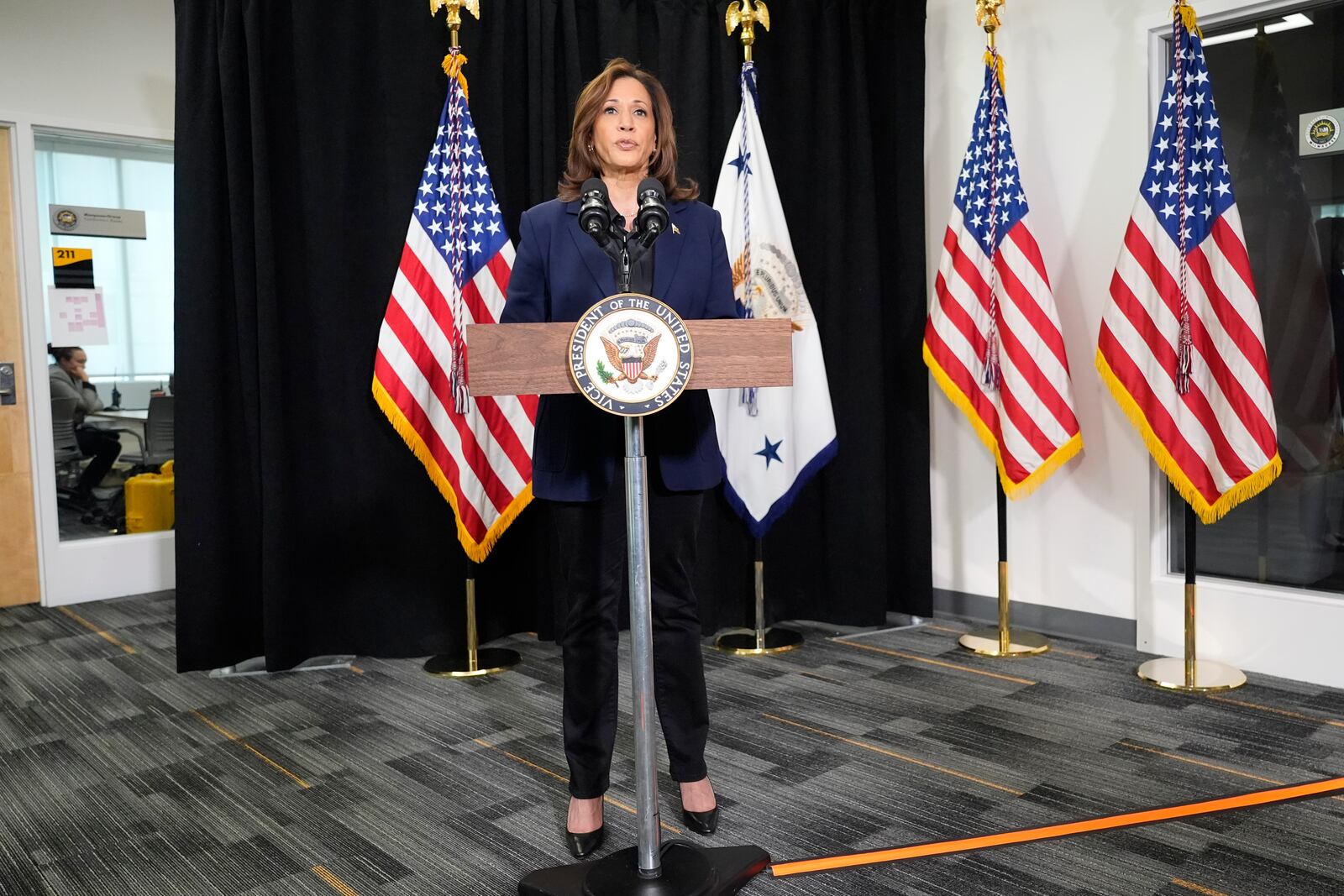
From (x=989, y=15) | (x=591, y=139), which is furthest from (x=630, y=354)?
(x=989, y=15)

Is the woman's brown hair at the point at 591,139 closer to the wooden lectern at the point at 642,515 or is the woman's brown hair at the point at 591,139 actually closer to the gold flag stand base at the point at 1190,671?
the wooden lectern at the point at 642,515

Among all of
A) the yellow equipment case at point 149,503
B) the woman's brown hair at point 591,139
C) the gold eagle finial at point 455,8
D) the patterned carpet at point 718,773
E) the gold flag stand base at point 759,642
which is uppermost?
the gold eagle finial at point 455,8

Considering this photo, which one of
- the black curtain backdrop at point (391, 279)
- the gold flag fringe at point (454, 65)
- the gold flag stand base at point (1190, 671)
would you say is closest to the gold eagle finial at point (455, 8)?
the gold flag fringe at point (454, 65)

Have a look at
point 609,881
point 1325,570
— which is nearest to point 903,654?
point 1325,570

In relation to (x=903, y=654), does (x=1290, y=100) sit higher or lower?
higher

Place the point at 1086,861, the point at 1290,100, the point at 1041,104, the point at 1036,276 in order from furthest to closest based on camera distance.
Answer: the point at 1041,104, the point at 1036,276, the point at 1290,100, the point at 1086,861

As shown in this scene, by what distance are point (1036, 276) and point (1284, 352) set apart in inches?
31.4

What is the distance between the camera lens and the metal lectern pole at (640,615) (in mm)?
1729

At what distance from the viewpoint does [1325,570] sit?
3275mm

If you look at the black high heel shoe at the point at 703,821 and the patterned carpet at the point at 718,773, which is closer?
the patterned carpet at the point at 718,773

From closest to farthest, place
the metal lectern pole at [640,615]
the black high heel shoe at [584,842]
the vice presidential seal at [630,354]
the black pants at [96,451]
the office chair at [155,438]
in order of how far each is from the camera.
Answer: the vice presidential seal at [630,354] < the metal lectern pole at [640,615] < the black high heel shoe at [584,842] < the black pants at [96,451] < the office chair at [155,438]

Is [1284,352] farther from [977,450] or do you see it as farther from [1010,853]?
[1010,853]

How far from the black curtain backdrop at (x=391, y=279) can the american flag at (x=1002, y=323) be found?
43cm

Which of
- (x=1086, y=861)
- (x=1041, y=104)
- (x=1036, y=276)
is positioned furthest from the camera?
(x=1041, y=104)
